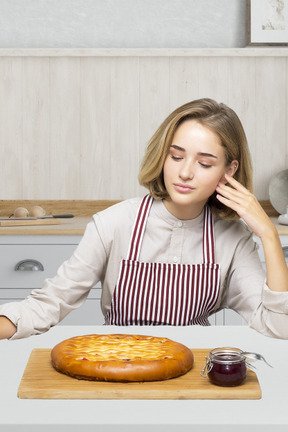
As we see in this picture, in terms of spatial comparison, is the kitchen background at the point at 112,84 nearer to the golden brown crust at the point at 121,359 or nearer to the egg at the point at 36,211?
the egg at the point at 36,211

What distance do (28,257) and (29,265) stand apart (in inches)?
1.6

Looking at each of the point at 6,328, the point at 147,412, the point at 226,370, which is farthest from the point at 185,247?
the point at 147,412

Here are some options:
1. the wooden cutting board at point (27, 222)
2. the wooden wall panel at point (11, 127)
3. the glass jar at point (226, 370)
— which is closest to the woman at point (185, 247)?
the glass jar at point (226, 370)

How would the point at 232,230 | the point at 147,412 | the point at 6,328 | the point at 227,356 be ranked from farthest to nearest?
the point at 232,230
the point at 6,328
the point at 227,356
the point at 147,412

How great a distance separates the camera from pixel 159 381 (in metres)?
1.11

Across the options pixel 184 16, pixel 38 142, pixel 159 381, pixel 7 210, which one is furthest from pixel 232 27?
pixel 159 381

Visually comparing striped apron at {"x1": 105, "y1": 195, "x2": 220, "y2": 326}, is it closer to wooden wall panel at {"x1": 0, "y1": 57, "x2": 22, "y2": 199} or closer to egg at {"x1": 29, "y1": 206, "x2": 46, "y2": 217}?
egg at {"x1": 29, "y1": 206, "x2": 46, "y2": 217}

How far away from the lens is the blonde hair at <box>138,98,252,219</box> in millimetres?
1600

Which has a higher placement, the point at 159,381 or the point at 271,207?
the point at 159,381

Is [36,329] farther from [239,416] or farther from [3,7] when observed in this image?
[3,7]

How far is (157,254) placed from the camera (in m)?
1.75

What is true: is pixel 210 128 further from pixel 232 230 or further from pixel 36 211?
pixel 36 211

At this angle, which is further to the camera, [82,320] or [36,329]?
[82,320]

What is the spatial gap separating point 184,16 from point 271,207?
1.10 m
